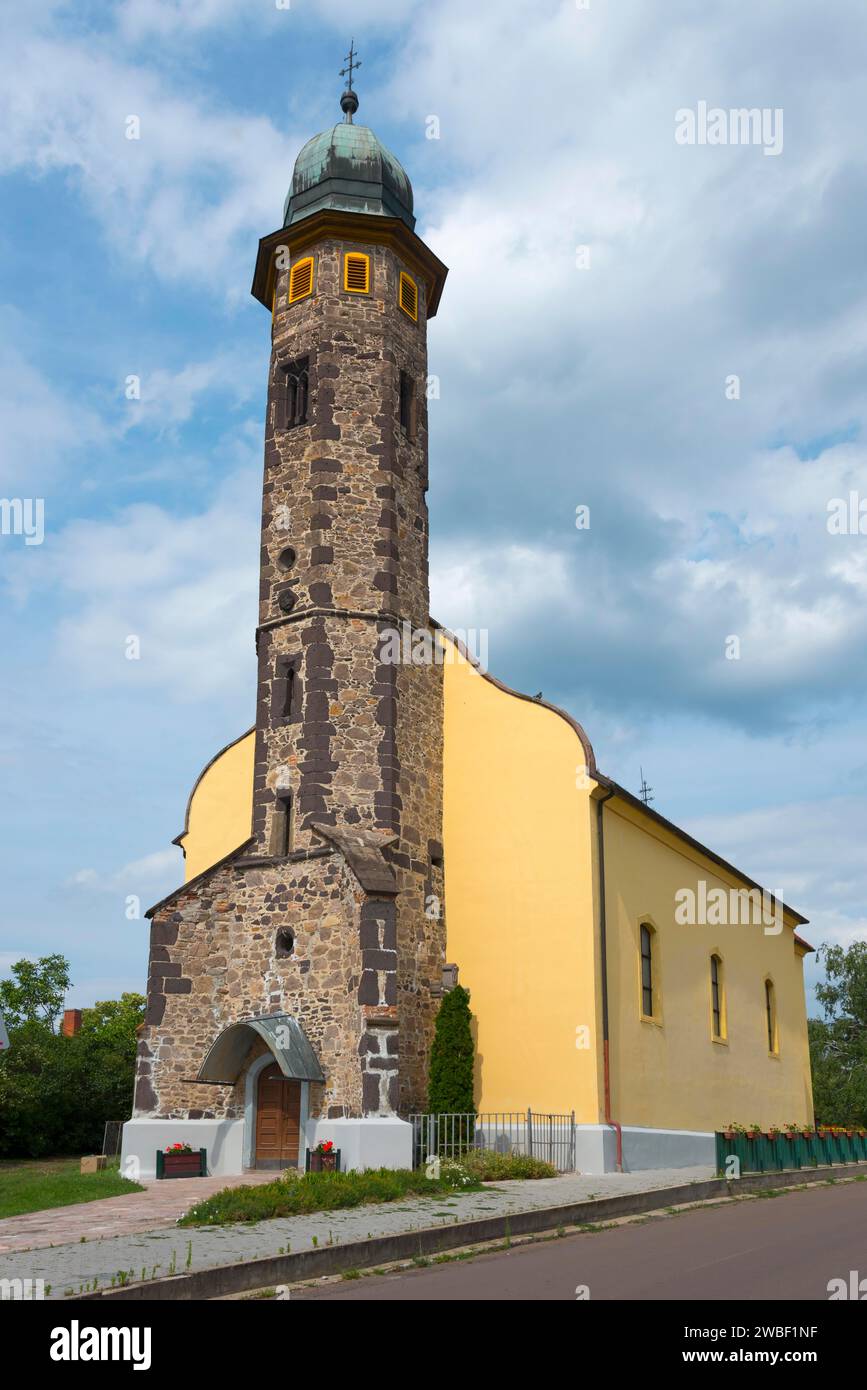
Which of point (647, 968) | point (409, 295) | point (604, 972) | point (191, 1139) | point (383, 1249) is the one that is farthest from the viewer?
point (409, 295)

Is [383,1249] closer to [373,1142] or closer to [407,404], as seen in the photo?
[373,1142]

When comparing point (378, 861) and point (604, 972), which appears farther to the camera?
point (604, 972)

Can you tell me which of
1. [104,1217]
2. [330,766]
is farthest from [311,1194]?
[330,766]

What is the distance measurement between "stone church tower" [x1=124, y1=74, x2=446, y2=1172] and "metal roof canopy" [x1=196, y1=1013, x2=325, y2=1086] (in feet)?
0.14

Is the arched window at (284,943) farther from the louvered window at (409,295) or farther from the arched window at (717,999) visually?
the louvered window at (409,295)

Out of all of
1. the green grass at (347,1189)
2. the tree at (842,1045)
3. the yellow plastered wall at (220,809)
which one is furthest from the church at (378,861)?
the tree at (842,1045)

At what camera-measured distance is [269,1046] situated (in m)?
19.8

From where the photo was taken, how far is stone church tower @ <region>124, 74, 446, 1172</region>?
19984 millimetres

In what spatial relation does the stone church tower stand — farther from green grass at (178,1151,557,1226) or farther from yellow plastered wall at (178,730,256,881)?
yellow plastered wall at (178,730,256,881)

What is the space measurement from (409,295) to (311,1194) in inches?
745

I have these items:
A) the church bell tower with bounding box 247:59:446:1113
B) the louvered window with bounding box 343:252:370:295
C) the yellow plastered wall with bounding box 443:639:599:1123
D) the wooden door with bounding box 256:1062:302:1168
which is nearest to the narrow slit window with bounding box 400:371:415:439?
the church bell tower with bounding box 247:59:446:1113

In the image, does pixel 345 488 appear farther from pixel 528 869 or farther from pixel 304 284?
pixel 528 869

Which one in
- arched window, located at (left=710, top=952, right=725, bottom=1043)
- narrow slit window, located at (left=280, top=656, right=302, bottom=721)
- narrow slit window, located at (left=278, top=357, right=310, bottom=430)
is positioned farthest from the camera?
arched window, located at (left=710, top=952, right=725, bottom=1043)

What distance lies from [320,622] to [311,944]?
6013 millimetres
